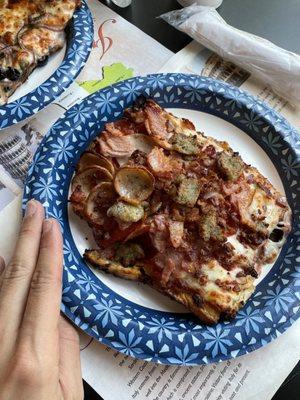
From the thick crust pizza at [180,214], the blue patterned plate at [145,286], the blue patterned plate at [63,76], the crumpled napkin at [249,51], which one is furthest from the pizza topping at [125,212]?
the crumpled napkin at [249,51]

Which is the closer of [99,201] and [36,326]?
[36,326]

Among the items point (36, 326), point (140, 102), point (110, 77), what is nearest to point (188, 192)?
point (140, 102)

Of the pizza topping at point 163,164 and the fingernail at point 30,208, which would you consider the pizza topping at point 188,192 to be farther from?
the fingernail at point 30,208

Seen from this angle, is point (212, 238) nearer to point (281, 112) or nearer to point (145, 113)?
point (145, 113)

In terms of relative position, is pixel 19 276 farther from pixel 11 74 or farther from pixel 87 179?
pixel 11 74

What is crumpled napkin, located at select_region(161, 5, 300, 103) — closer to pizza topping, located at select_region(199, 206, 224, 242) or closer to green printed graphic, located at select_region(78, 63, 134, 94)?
green printed graphic, located at select_region(78, 63, 134, 94)

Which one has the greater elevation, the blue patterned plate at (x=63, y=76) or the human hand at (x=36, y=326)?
the blue patterned plate at (x=63, y=76)
